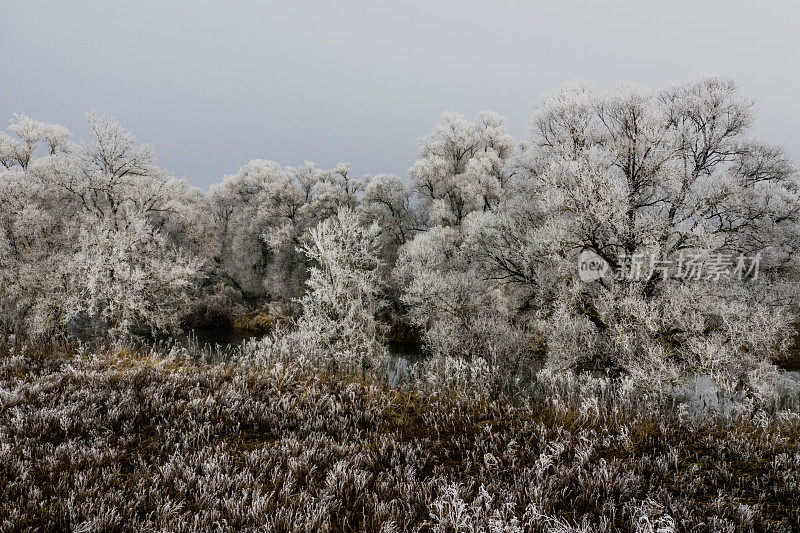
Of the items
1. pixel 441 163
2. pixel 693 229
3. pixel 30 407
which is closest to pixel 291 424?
pixel 30 407

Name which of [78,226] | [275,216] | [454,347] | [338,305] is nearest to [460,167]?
[275,216]

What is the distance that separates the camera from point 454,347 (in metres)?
16.5

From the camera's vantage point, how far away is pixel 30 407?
18.8ft

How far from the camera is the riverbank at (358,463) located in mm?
3336

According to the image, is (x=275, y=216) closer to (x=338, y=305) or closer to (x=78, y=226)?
(x=78, y=226)

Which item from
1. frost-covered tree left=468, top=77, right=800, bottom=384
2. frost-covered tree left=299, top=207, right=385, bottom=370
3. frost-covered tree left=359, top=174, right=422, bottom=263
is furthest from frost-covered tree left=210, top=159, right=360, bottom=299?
frost-covered tree left=468, top=77, right=800, bottom=384

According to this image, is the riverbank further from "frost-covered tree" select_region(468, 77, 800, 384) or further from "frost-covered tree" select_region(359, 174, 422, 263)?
"frost-covered tree" select_region(359, 174, 422, 263)

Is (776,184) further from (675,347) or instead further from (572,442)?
(572,442)

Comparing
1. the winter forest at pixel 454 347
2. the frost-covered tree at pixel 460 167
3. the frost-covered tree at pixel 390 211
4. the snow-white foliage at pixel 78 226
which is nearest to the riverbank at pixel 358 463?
the winter forest at pixel 454 347

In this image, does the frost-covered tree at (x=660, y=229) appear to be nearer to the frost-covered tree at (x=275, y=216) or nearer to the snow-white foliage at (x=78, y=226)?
the snow-white foliage at (x=78, y=226)

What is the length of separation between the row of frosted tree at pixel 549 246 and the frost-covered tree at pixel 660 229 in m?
0.08

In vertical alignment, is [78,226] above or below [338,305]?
above

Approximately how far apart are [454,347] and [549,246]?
6.22 meters

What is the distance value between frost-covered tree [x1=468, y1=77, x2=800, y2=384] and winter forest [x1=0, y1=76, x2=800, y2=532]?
Answer: 0.12m
